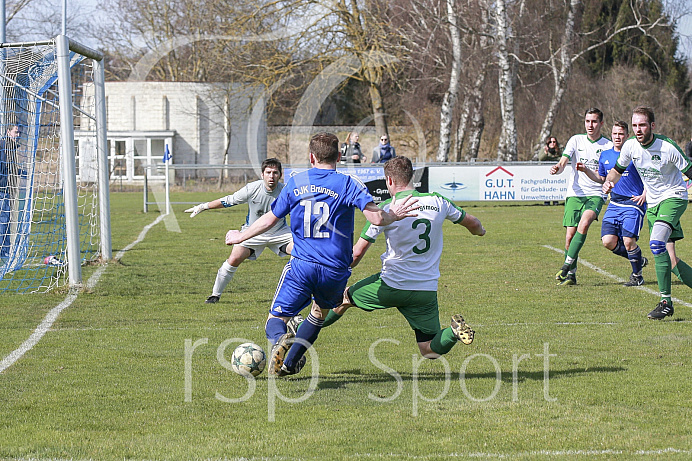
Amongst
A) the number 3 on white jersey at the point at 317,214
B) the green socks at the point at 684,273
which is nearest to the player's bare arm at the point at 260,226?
the number 3 on white jersey at the point at 317,214

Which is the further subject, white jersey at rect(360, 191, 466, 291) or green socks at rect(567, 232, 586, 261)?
green socks at rect(567, 232, 586, 261)

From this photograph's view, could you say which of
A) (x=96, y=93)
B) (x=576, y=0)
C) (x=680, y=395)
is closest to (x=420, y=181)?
(x=576, y=0)

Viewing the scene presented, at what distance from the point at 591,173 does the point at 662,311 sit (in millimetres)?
2634

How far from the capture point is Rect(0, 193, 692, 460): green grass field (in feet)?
14.0

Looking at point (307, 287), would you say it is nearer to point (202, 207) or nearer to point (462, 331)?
point (462, 331)

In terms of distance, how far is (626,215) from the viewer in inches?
394

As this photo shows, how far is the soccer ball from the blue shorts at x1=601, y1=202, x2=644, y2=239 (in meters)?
5.94

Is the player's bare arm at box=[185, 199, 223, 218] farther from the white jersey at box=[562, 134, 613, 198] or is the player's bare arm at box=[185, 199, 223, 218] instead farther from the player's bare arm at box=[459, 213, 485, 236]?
the white jersey at box=[562, 134, 613, 198]

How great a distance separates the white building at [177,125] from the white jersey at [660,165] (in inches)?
1486

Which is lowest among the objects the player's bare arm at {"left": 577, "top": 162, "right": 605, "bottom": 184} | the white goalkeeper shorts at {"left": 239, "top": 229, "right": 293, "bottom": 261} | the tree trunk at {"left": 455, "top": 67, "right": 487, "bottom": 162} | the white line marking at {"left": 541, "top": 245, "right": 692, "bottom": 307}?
the white line marking at {"left": 541, "top": 245, "right": 692, "bottom": 307}

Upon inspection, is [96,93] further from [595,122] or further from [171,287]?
[595,122]

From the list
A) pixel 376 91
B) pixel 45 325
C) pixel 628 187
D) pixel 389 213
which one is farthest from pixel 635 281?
pixel 376 91

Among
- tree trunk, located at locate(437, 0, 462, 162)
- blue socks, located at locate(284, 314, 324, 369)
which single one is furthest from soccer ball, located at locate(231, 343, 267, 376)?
tree trunk, located at locate(437, 0, 462, 162)

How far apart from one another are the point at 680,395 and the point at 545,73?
35.1 meters
